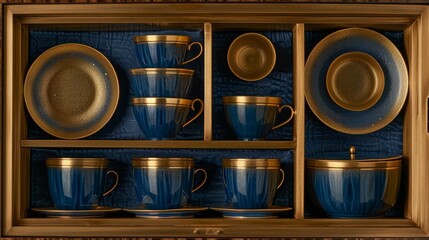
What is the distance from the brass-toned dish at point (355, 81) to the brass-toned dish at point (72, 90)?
0.49 metres

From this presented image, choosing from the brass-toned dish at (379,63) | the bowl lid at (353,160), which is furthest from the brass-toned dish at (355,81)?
the bowl lid at (353,160)

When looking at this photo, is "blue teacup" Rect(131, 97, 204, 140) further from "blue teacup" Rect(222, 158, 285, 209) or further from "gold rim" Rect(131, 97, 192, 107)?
"blue teacup" Rect(222, 158, 285, 209)

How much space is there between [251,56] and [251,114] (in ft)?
0.55

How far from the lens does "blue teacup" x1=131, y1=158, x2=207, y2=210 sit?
78.5 inches

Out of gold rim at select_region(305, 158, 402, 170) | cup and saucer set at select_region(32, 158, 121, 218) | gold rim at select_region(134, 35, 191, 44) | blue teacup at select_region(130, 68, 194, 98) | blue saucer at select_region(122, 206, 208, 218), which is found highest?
gold rim at select_region(134, 35, 191, 44)

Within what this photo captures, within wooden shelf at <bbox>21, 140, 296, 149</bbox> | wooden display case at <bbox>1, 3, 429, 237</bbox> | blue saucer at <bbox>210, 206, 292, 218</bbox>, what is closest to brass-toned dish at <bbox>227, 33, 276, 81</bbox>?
wooden display case at <bbox>1, 3, 429, 237</bbox>

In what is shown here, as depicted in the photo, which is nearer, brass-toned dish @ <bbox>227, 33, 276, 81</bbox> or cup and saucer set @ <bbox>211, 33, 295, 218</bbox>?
cup and saucer set @ <bbox>211, 33, 295, 218</bbox>

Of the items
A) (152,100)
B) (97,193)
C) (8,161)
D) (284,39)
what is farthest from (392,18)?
(8,161)

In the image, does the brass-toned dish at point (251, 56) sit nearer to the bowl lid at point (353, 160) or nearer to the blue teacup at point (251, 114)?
the blue teacup at point (251, 114)

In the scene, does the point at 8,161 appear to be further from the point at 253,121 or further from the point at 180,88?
the point at 253,121

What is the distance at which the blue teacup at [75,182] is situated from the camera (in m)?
2.01

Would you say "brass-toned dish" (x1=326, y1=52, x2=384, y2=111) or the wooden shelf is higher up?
"brass-toned dish" (x1=326, y1=52, x2=384, y2=111)

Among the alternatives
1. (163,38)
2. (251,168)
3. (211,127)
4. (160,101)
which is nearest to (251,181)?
(251,168)

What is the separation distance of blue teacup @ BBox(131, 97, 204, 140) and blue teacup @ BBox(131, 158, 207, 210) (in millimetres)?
68
